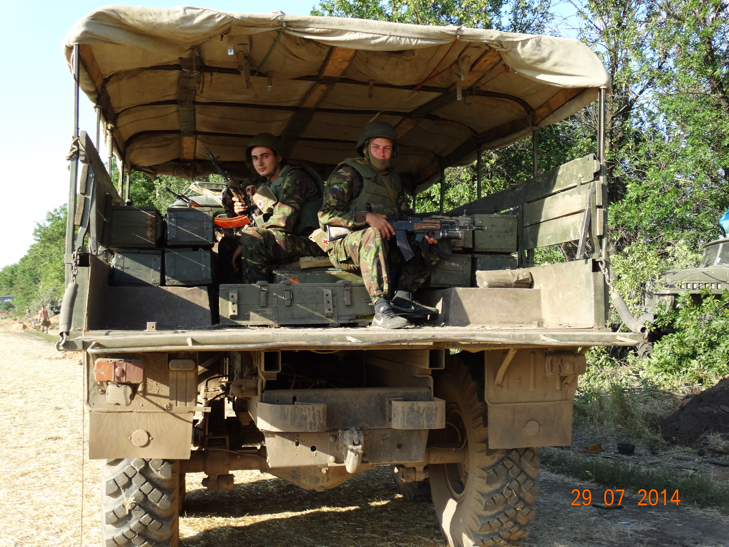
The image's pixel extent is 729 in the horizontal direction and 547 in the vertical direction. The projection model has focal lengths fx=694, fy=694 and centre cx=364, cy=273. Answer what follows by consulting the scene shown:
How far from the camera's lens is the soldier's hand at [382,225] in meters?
4.74

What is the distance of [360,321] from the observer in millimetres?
4523

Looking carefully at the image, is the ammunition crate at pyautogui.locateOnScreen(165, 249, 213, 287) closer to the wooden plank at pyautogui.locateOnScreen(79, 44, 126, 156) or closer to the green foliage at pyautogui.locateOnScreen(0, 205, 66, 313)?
the wooden plank at pyautogui.locateOnScreen(79, 44, 126, 156)

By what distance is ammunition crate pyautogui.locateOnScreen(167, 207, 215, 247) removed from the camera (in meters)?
4.64

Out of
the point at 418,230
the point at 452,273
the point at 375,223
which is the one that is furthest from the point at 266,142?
the point at 452,273

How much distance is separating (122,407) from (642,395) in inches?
285

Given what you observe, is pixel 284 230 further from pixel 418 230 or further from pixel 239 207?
pixel 239 207

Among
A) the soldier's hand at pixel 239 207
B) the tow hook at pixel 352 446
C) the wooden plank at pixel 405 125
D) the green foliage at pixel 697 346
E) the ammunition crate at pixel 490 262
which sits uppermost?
the wooden plank at pixel 405 125

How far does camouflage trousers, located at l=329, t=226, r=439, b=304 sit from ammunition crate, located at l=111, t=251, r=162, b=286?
121 cm

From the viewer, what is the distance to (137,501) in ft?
12.5

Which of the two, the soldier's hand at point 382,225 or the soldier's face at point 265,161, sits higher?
the soldier's face at point 265,161

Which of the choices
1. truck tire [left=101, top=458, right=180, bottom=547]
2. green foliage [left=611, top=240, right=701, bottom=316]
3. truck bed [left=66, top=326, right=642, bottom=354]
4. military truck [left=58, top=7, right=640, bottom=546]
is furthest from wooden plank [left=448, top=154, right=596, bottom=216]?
green foliage [left=611, top=240, right=701, bottom=316]

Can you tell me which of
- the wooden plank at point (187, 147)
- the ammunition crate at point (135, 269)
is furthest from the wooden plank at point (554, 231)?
the wooden plank at point (187, 147)

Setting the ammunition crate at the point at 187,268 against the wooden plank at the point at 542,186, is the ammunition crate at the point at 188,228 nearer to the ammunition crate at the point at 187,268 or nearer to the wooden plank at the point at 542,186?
the ammunition crate at the point at 187,268

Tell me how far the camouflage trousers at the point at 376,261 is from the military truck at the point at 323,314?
130 mm
